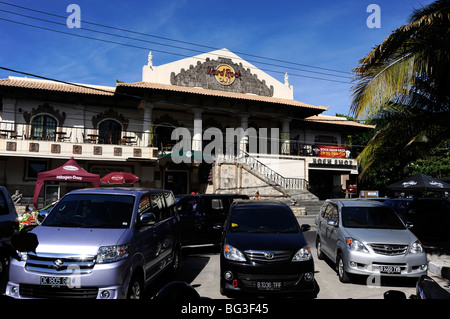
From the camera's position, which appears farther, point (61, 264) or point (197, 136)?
point (197, 136)

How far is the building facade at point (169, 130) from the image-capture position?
2183 centimetres

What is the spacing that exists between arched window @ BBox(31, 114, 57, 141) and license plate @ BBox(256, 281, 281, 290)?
70.7 ft

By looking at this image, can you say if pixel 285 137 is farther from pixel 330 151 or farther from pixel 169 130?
pixel 169 130

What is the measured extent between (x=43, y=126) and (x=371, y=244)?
23.0 metres

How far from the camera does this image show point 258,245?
578 centimetres

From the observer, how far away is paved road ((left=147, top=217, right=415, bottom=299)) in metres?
6.06

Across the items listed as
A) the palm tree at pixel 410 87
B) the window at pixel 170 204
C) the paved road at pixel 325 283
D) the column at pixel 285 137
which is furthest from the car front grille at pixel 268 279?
the column at pixel 285 137

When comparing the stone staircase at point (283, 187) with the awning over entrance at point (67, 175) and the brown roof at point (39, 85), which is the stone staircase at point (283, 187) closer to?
the awning over entrance at point (67, 175)

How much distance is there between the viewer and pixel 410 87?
890 centimetres

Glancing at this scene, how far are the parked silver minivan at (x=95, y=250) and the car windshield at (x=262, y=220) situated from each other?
1.57 meters

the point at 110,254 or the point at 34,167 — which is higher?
the point at 34,167

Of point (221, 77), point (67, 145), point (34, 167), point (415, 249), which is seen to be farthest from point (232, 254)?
point (221, 77)

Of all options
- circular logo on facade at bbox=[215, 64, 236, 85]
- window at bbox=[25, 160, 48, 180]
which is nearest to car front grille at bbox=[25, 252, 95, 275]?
window at bbox=[25, 160, 48, 180]

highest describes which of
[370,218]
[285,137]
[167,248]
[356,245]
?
[285,137]
